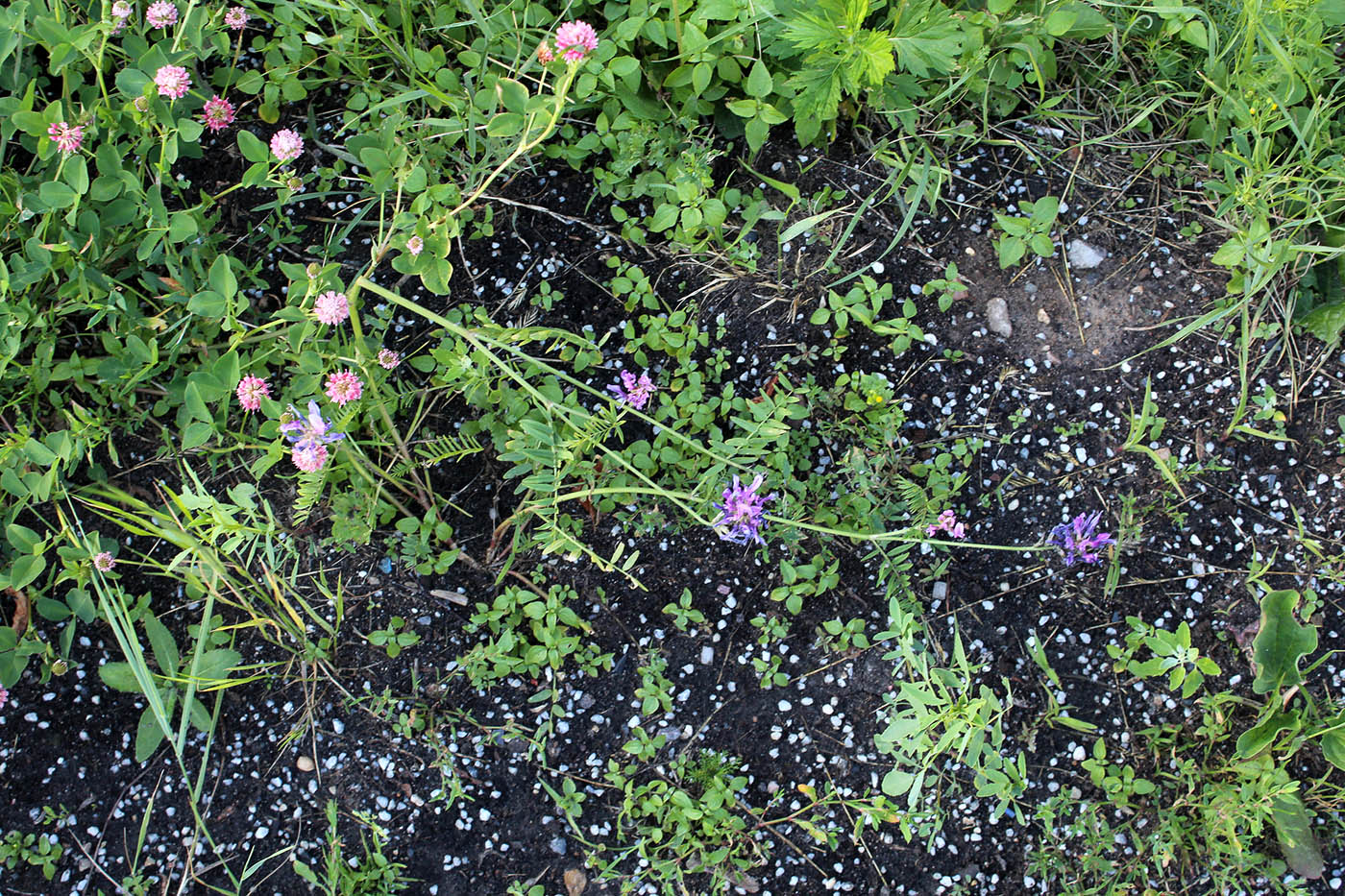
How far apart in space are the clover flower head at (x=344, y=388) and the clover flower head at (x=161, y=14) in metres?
0.90

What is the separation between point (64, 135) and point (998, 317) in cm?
215

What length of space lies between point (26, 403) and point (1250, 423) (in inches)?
115

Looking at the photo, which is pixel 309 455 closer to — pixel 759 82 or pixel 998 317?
pixel 759 82

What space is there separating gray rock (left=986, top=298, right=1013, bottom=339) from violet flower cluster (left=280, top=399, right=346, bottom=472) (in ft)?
5.05

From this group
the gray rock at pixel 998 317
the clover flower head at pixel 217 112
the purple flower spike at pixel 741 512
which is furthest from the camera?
the gray rock at pixel 998 317

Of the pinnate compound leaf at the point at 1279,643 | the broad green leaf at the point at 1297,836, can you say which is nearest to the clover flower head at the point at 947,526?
the pinnate compound leaf at the point at 1279,643

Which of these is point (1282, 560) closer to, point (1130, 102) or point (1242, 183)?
point (1242, 183)

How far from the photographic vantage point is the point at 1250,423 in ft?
7.67

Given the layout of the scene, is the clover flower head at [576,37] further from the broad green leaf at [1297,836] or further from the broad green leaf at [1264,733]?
the broad green leaf at [1297,836]

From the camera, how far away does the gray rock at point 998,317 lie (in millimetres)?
2393

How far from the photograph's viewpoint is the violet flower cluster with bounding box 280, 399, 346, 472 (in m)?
1.89

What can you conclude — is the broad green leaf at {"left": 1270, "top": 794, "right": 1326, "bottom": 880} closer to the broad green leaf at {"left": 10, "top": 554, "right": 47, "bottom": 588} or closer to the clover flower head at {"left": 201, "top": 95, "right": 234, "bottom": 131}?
the broad green leaf at {"left": 10, "top": 554, "right": 47, "bottom": 588}

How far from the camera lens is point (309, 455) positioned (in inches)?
74.9

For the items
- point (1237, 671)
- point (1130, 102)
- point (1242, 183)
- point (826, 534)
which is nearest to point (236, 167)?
point (826, 534)
